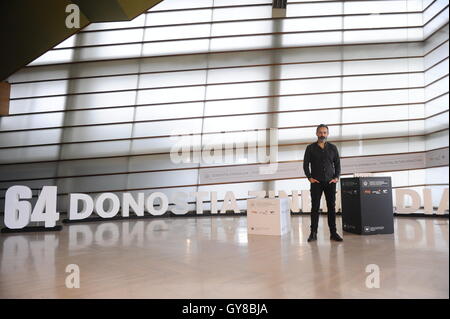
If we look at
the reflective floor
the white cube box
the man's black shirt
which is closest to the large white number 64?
the reflective floor

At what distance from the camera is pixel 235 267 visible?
3125 mm

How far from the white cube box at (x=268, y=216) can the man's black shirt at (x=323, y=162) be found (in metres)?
1.08

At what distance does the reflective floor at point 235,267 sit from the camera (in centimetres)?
233

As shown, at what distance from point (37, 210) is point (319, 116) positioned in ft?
29.1

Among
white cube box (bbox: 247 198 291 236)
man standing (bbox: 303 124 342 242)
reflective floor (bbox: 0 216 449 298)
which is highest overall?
man standing (bbox: 303 124 342 242)

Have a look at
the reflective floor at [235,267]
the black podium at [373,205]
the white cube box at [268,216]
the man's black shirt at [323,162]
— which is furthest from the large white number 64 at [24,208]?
the black podium at [373,205]

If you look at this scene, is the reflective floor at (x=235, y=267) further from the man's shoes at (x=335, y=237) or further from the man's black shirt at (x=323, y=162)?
the man's black shirt at (x=323, y=162)

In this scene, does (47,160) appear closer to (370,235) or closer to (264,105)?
(264,105)

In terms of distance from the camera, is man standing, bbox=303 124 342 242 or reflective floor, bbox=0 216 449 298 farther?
man standing, bbox=303 124 342 242

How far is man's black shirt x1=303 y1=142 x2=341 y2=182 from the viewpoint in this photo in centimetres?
432

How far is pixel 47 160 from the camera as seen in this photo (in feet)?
35.1

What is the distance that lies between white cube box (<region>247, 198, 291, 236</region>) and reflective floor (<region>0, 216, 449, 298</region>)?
32 cm

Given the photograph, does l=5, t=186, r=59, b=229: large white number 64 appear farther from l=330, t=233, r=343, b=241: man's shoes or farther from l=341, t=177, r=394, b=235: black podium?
l=341, t=177, r=394, b=235: black podium

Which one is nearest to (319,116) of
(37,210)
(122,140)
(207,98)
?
(207,98)
